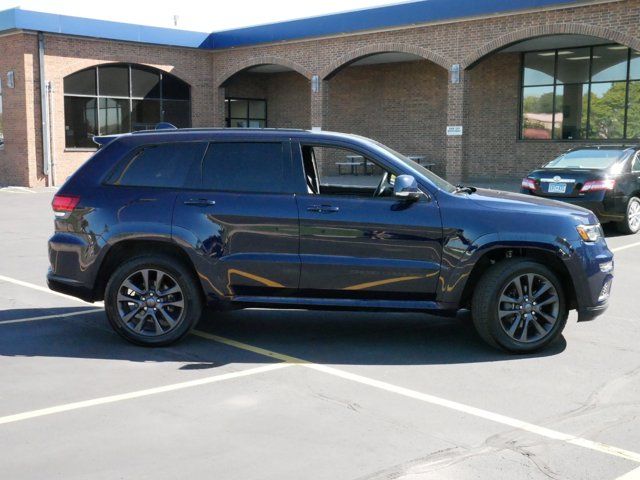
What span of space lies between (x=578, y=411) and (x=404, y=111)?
2757 cm

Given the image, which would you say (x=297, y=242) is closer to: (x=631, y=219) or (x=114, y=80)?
(x=631, y=219)

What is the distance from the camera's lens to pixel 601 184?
13.4m

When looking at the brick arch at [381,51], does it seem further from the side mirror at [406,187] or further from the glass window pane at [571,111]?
the side mirror at [406,187]

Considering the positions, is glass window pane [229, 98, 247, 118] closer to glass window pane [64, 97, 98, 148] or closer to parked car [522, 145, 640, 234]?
glass window pane [64, 97, 98, 148]

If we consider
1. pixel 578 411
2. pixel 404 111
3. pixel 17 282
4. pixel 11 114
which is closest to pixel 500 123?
pixel 404 111

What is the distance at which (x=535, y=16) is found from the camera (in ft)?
71.7

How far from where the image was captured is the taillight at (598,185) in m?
13.4

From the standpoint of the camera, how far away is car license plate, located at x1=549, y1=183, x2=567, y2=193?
13.6 metres

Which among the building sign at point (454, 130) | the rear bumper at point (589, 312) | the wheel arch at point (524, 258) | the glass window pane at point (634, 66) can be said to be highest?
the glass window pane at point (634, 66)

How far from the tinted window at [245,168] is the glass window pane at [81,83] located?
23.0 meters

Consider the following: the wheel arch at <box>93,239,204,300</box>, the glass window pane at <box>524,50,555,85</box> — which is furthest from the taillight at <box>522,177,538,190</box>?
the glass window pane at <box>524,50,555,85</box>

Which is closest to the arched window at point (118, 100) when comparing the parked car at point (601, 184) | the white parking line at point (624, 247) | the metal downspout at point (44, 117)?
the metal downspout at point (44, 117)

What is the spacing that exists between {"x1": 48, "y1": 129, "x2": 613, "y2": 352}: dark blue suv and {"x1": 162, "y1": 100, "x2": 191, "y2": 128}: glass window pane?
2512 cm

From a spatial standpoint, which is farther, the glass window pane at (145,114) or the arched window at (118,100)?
the glass window pane at (145,114)
